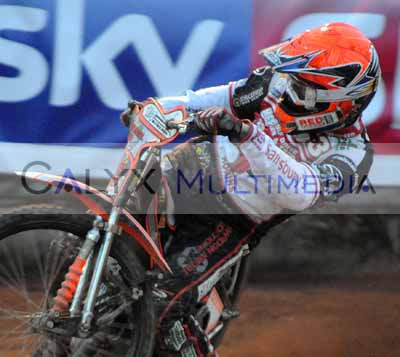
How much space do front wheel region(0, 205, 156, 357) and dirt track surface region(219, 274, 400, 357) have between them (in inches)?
44.8

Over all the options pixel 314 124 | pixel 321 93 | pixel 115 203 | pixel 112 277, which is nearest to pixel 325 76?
pixel 321 93

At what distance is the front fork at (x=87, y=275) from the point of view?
104 inches

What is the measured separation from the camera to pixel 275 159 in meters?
2.76

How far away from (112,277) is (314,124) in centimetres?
99

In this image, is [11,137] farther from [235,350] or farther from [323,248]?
[323,248]

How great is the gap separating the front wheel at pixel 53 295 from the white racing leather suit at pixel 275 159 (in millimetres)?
516

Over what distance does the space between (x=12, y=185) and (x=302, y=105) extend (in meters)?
1.99

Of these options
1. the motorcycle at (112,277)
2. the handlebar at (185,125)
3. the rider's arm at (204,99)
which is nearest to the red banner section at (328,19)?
the rider's arm at (204,99)

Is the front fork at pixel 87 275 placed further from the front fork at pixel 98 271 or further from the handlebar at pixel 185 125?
the handlebar at pixel 185 125

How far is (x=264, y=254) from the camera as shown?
16.2ft

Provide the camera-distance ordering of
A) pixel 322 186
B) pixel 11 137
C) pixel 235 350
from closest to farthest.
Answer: pixel 322 186
pixel 235 350
pixel 11 137

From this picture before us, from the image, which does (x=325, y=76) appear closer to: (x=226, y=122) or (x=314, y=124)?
(x=314, y=124)

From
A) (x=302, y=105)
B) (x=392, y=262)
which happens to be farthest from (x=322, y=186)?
(x=392, y=262)

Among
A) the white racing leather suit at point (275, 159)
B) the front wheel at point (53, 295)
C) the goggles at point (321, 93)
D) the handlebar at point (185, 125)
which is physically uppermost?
→ the handlebar at point (185, 125)
